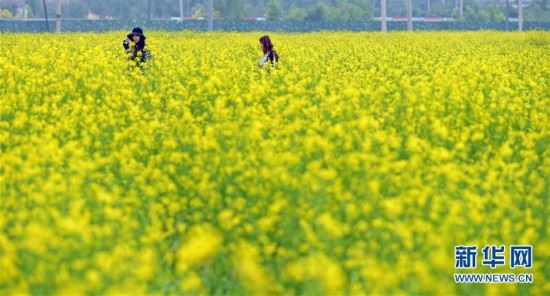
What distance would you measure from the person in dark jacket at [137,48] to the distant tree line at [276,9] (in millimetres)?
56256

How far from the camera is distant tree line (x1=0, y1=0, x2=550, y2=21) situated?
3282 inches

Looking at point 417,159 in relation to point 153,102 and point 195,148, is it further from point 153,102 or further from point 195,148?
point 153,102

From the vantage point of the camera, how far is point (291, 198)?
792 cm

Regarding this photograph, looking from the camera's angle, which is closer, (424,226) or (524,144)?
(424,226)

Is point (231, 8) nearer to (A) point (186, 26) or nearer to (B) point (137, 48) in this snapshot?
(A) point (186, 26)

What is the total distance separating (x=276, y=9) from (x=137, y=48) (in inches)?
2252

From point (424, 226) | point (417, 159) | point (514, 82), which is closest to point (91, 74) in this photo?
point (514, 82)

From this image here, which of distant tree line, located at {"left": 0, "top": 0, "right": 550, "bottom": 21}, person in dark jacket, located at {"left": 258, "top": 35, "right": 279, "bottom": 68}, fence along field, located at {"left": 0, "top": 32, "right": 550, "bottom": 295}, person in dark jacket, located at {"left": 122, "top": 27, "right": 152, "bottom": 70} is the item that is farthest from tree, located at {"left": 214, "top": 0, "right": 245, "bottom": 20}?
fence along field, located at {"left": 0, "top": 32, "right": 550, "bottom": 295}

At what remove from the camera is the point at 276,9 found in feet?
246

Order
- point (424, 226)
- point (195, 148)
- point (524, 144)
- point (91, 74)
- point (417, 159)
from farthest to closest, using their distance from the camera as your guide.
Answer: point (91, 74) → point (524, 144) → point (195, 148) → point (417, 159) → point (424, 226)

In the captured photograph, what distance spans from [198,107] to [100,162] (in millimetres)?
4758

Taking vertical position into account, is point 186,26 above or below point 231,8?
above

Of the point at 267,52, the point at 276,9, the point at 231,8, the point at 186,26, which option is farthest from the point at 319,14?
the point at 267,52

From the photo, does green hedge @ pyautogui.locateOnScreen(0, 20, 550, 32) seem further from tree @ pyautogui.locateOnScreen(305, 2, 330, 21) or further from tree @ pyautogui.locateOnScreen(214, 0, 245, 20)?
tree @ pyautogui.locateOnScreen(214, 0, 245, 20)
